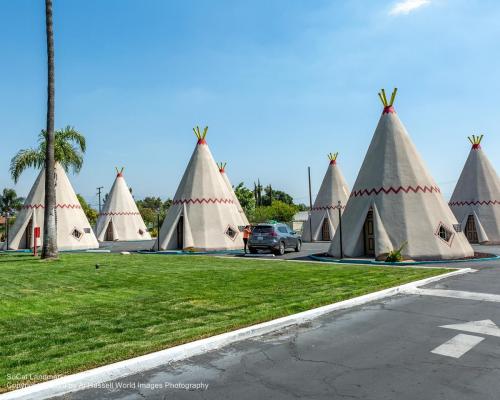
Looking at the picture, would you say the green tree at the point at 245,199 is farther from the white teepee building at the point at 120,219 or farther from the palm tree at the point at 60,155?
the palm tree at the point at 60,155

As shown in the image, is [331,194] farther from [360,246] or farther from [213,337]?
[213,337]

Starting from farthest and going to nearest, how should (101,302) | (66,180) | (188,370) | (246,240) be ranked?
1. (66,180)
2. (246,240)
3. (101,302)
4. (188,370)

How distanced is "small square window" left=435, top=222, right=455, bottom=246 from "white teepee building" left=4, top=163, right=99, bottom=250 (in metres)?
22.1

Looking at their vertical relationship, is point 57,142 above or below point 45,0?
below

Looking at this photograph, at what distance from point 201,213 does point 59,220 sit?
10335mm

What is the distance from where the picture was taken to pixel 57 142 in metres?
23.2

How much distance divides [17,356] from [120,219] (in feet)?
125

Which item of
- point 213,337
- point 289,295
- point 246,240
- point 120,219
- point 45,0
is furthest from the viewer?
point 120,219

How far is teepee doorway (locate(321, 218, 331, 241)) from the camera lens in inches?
1342

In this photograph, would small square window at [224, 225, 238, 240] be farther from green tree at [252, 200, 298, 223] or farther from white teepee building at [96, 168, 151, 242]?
green tree at [252, 200, 298, 223]

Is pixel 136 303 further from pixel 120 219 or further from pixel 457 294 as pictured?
pixel 120 219

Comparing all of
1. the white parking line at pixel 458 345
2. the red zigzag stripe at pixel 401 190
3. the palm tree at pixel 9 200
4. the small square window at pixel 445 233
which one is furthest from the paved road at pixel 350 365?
the palm tree at pixel 9 200

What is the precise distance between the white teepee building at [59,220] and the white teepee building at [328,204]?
1696 centimetres

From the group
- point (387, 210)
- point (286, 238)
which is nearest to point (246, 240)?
point (286, 238)
